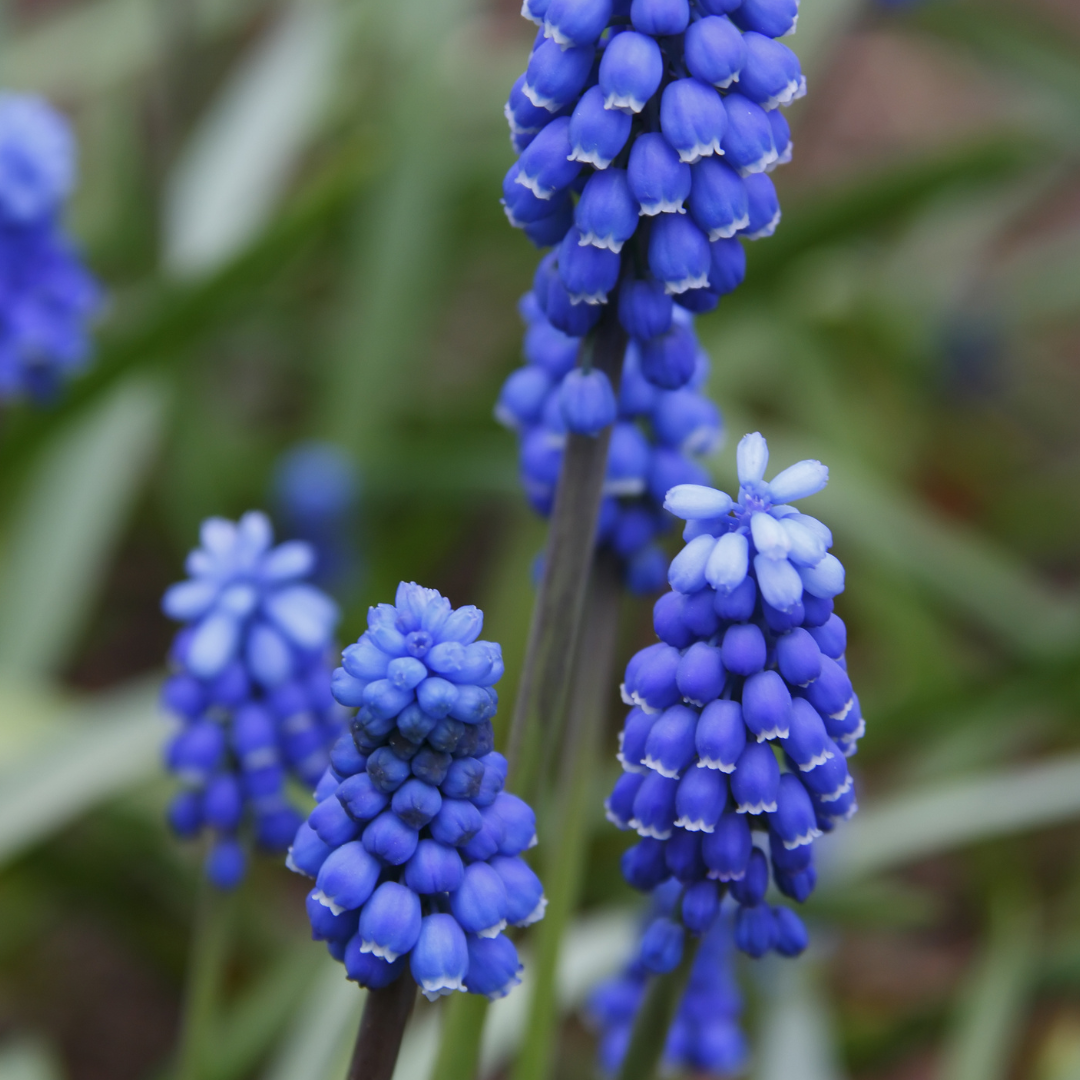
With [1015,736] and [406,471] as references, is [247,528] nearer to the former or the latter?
[406,471]

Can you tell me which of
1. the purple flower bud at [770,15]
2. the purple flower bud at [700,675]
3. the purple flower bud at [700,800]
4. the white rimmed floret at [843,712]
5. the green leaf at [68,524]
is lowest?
the purple flower bud at [700,800]

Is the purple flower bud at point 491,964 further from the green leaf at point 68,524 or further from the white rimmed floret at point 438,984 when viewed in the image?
the green leaf at point 68,524

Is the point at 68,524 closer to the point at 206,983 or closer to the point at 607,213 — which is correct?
the point at 206,983

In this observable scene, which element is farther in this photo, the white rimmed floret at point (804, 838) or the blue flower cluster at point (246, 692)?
the blue flower cluster at point (246, 692)

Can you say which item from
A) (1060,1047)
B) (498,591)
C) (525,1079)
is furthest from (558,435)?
(498,591)

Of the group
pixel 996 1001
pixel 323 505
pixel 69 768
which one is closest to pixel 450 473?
pixel 323 505

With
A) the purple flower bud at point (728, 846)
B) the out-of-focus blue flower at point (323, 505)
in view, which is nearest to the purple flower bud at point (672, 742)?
the purple flower bud at point (728, 846)
